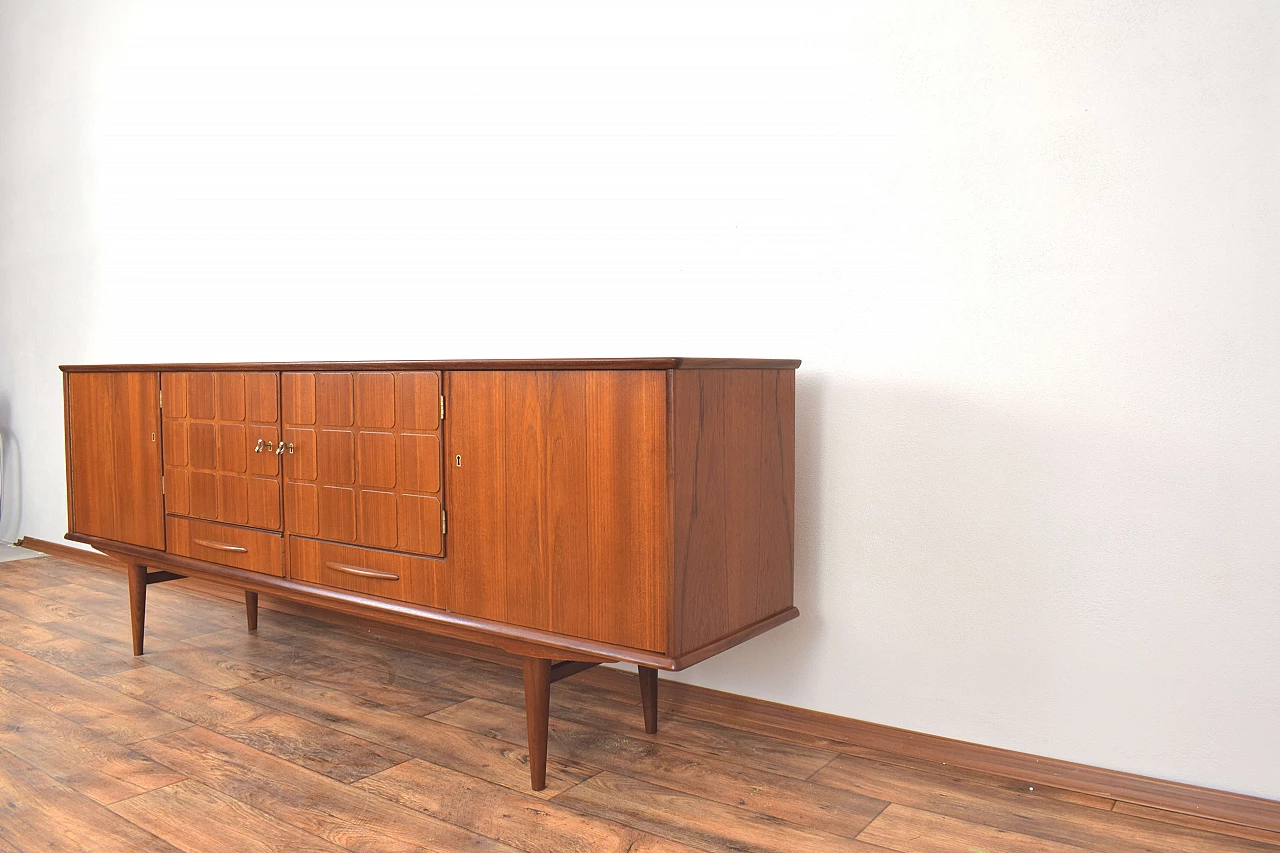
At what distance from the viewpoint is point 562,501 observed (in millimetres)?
1807

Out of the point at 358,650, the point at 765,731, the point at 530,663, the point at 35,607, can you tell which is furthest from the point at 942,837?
the point at 35,607

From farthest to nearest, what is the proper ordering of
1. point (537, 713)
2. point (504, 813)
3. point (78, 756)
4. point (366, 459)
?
point (366, 459) → point (78, 756) → point (537, 713) → point (504, 813)

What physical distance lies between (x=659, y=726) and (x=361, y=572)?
766 millimetres

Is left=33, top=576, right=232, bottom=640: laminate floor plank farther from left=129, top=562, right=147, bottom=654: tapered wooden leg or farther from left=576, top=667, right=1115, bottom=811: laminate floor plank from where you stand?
left=576, top=667, right=1115, bottom=811: laminate floor plank

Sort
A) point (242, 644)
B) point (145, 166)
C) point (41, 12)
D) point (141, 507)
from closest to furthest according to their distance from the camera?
point (141, 507)
point (242, 644)
point (145, 166)
point (41, 12)

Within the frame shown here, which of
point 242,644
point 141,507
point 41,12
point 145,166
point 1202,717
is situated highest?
point 41,12

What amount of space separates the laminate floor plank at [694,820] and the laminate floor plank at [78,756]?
0.86m

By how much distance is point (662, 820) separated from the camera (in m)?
1.71

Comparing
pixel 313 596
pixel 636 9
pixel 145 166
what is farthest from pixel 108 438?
pixel 636 9

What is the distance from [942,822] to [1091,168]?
123cm

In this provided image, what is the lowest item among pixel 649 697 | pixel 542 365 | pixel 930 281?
pixel 649 697

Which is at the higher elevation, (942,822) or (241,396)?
(241,396)

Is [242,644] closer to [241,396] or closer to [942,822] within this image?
[241,396]

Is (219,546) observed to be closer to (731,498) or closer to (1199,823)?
(731,498)
